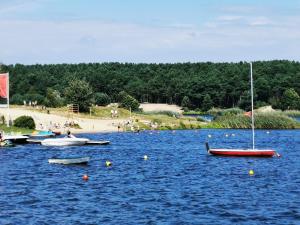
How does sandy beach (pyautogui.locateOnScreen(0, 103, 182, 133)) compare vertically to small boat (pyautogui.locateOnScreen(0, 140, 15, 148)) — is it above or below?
above

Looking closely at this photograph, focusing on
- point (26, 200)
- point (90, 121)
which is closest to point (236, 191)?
point (26, 200)

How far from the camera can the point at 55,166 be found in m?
77.4

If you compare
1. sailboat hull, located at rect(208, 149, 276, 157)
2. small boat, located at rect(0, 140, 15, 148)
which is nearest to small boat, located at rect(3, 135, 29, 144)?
small boat, located at rect(0, 140, 15, 148)

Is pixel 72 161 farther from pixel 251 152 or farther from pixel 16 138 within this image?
pixel 16 138

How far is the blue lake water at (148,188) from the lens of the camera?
149 feet

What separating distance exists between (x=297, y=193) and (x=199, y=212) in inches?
495

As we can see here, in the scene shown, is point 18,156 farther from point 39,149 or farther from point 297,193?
point 297,193

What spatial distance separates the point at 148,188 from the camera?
59.5 m

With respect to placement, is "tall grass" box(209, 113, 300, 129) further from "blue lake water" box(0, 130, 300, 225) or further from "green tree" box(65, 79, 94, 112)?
"blue lake water" box(0, 130, 300, 225)

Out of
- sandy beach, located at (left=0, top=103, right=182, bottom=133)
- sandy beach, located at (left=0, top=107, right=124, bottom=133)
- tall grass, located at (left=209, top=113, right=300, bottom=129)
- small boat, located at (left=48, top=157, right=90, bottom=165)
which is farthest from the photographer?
tall grass, located at (left=209, top=113, right=300, bottom=129)

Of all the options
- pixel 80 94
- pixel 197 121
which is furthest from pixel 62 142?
pixel 197 121

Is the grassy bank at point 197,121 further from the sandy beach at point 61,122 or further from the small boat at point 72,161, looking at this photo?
the small boat at point 72,161

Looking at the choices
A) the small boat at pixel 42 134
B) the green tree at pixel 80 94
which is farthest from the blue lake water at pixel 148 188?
the green tree at pixel 80 94

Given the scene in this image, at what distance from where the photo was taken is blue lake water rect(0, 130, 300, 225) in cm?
4556
